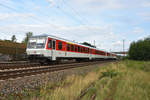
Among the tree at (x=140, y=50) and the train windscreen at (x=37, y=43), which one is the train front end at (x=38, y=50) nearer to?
the train windscreen at (x=37, y=43)

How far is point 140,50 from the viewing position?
93.9 feet

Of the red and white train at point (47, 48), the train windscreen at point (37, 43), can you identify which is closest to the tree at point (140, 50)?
the red and white train at point (47, 48)

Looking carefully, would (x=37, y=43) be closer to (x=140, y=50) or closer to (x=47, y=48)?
(x=47, y=48)

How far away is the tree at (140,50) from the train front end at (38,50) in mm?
25368

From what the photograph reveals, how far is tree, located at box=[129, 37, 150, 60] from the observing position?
27.9 meters

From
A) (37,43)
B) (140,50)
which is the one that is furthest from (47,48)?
(140,50)

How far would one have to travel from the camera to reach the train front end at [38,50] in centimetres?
1134

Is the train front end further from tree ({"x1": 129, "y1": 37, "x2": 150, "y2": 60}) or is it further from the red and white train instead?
tree ({"x1": 129, "y1": 37, "x2": 150, "y2": 60})

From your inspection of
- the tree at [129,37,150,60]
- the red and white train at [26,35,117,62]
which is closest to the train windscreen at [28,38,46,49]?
the red and white train at [26,35,117,62]

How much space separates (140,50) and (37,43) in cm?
2598

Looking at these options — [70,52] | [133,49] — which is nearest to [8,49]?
[70,52]

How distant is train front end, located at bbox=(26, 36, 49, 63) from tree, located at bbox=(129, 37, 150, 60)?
83.2 ft

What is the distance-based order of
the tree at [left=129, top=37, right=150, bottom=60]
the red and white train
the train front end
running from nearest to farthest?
the train front end → the red and white train → the tree at [left=129, top=37, right=150, bottom=60]

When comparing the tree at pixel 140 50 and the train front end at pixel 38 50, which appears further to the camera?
the tree at pixel 140 50
